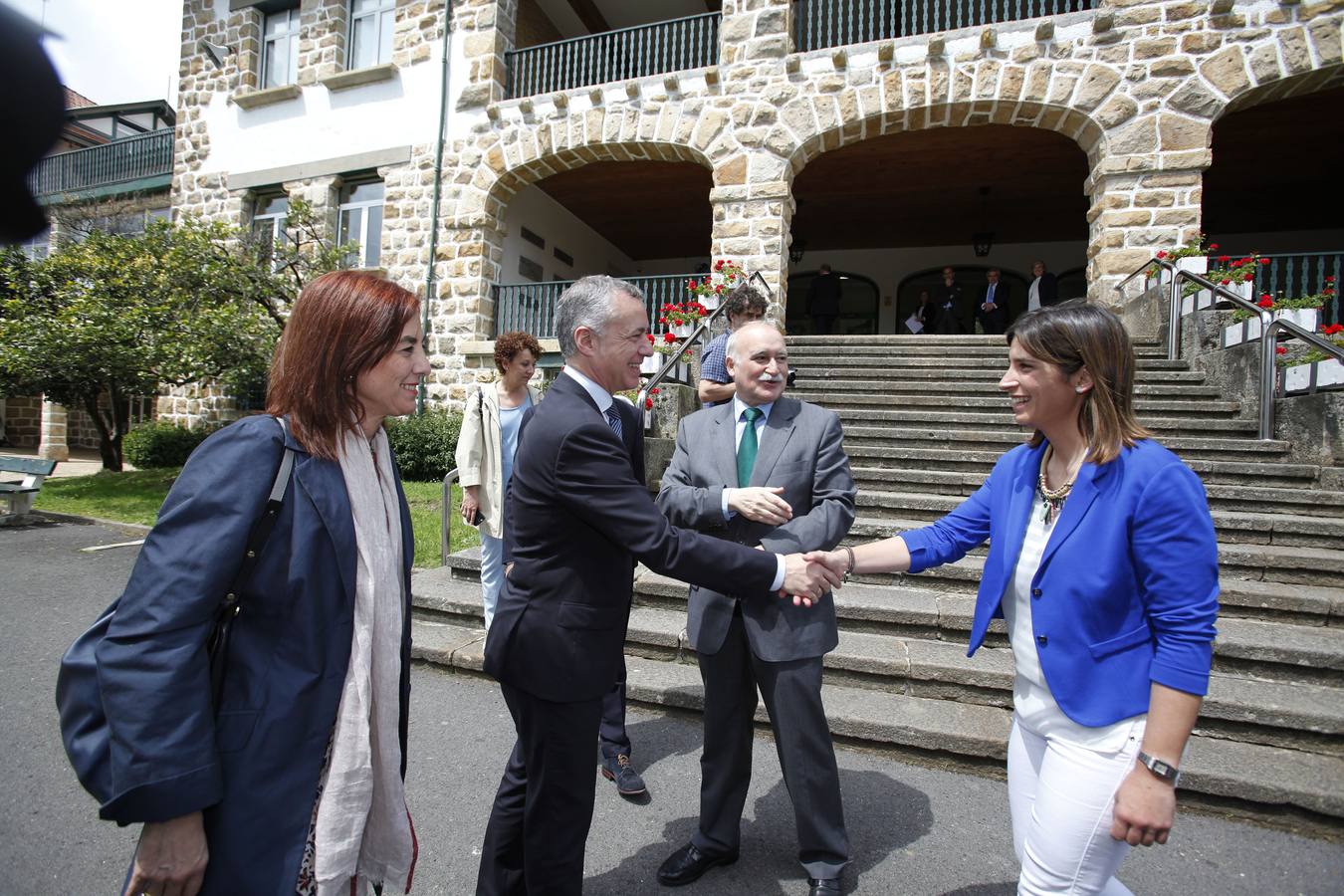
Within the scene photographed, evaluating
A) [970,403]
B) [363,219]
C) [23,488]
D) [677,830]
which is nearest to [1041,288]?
[970,403]

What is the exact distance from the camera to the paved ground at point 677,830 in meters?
2.61

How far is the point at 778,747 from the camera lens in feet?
8.63

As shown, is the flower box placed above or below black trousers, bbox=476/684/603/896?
above

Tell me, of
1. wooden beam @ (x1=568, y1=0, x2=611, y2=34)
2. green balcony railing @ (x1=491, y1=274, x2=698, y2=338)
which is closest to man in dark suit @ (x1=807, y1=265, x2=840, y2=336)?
green balcony railing @ (x1=491, y1=274, x2=698, y2=338)

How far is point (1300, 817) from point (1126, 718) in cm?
227

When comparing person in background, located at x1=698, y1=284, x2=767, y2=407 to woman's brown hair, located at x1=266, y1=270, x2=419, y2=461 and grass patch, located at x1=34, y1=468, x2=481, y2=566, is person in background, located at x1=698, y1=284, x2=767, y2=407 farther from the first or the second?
grass patch, located at x1=34, y1=468, x2=481, y2=566

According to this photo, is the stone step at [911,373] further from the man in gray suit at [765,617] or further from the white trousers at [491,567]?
the man in gray suit at [765,617]

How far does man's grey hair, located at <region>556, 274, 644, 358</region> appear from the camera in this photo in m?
2.24

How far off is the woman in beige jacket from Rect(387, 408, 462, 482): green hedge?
682cm

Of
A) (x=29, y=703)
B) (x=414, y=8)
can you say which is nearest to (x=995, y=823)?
(x=29, y=703)

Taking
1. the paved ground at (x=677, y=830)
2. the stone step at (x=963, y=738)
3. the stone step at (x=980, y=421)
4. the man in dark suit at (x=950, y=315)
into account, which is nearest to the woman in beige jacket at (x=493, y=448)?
the stone step at (x=963, y=738)

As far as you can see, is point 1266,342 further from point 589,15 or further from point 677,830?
point 589,15

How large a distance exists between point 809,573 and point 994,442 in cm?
495

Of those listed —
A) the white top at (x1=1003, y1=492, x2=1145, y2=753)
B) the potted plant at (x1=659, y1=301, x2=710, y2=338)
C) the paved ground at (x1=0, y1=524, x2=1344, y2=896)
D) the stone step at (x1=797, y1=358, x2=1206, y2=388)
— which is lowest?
the paved ground at (x1=0, y1=524, x2=1344, y2=896)
